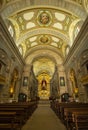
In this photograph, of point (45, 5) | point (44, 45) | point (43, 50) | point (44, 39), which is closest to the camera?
point (45, 5)

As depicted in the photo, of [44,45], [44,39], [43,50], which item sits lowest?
[43,50]

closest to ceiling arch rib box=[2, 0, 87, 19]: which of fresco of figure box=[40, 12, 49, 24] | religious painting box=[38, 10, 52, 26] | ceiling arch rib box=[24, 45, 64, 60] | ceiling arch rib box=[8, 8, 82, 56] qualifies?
ceiling arch rib box=[8, 8, 82, 56]

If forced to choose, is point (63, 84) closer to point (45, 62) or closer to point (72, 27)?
point (72, 27)

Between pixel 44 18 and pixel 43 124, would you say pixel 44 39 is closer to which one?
pixel 44 18

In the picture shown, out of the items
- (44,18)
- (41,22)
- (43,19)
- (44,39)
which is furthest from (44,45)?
(44,18)

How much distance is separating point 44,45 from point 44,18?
723 centimetres

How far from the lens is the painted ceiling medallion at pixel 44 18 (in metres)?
13.4

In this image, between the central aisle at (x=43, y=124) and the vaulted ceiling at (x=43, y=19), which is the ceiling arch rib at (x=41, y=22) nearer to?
the vaulted ceiling at (x=43, y=19)

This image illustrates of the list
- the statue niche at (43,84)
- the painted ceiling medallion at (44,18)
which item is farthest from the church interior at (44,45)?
the statue niche at (43,84)

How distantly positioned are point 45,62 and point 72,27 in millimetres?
18514

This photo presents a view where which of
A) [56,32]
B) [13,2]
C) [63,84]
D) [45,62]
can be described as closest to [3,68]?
[13,2]

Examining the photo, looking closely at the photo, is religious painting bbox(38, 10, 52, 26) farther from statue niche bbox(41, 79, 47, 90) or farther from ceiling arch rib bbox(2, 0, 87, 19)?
statue niche bbox(41, 79, 47, 90)

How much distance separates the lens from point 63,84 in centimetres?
1898

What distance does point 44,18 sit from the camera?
14.1 meters
